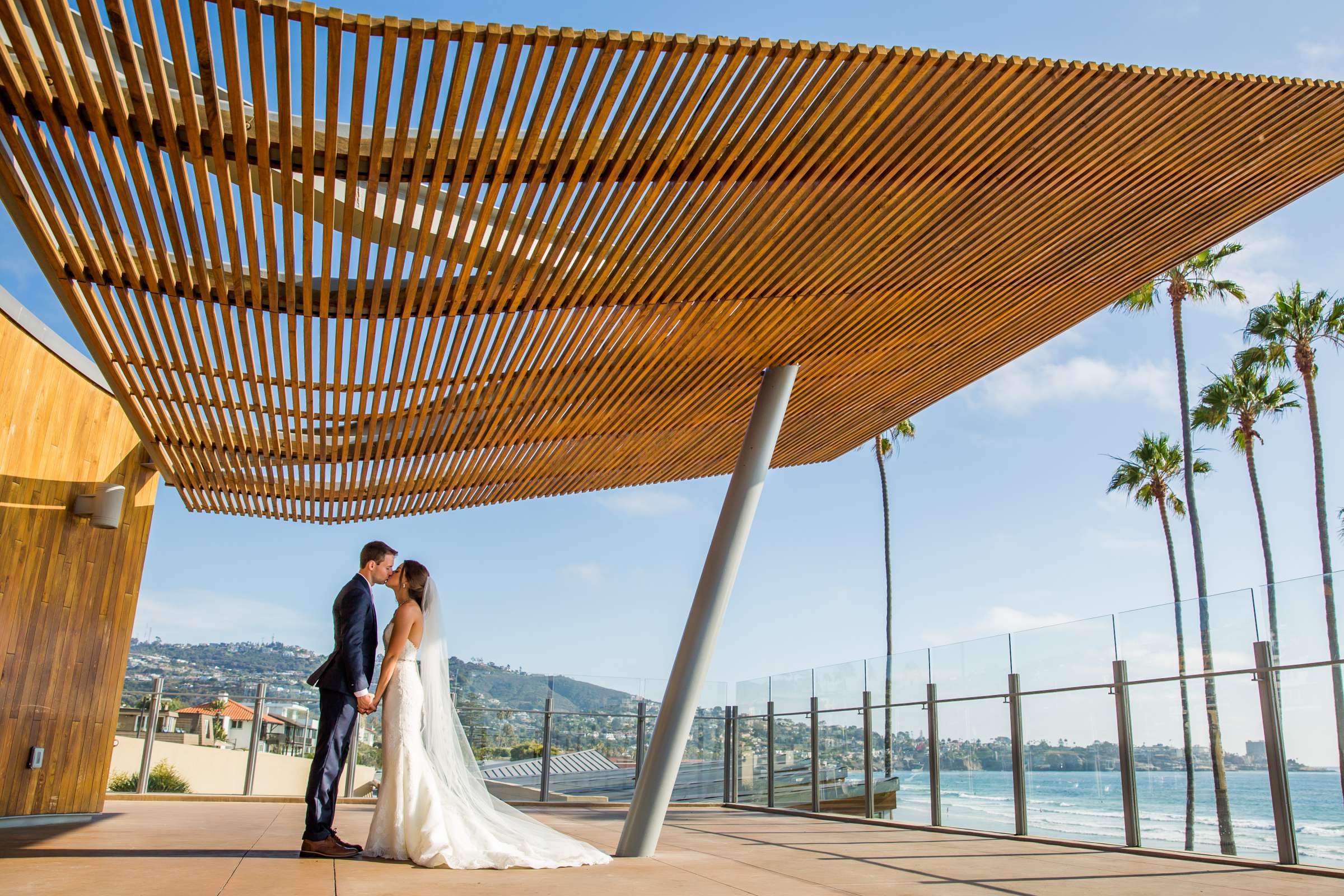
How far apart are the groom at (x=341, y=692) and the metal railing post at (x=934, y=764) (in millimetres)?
6326

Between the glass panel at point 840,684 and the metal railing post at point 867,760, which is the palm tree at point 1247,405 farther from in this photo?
the metal railing post at point 867,760

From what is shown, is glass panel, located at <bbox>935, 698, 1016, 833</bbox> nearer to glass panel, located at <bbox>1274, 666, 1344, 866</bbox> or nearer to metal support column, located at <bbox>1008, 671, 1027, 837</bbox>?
metal support column, located at <bbox>1008, 671, 1027, 837</bbox>

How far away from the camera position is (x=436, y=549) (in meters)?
49.4

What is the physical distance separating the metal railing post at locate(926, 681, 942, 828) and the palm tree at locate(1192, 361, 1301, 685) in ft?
56.2

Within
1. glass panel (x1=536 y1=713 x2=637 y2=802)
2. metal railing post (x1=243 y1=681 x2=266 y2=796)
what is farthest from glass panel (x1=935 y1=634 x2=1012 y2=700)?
metal railing post (x1=243 y1=681 x2=266 y2=796)

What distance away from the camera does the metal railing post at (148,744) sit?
11227 mm

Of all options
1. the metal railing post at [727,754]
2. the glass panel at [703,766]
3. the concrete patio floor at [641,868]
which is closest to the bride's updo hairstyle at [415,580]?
the concrete patio floor at [641,868]

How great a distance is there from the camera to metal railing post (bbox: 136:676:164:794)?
11.2 meters

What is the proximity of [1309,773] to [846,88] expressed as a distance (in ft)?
18.6

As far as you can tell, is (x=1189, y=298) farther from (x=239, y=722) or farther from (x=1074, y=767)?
(x=239, y=722)

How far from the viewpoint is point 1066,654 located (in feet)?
28.6

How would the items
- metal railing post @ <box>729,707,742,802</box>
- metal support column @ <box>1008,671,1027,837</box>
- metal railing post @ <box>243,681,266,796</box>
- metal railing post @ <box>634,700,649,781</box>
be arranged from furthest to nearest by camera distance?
metal railing post @ <box>634,700,649,781</box> < metal railing post @ <box>729,707,742,802</box> < metal railing post @ <box>243,681,266,796</box> < metal support column @ <box>1008,671,1027,837</box>

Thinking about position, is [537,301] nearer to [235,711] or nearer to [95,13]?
[95,13]

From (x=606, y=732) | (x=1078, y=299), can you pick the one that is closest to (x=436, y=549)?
(x=606, y=732)
